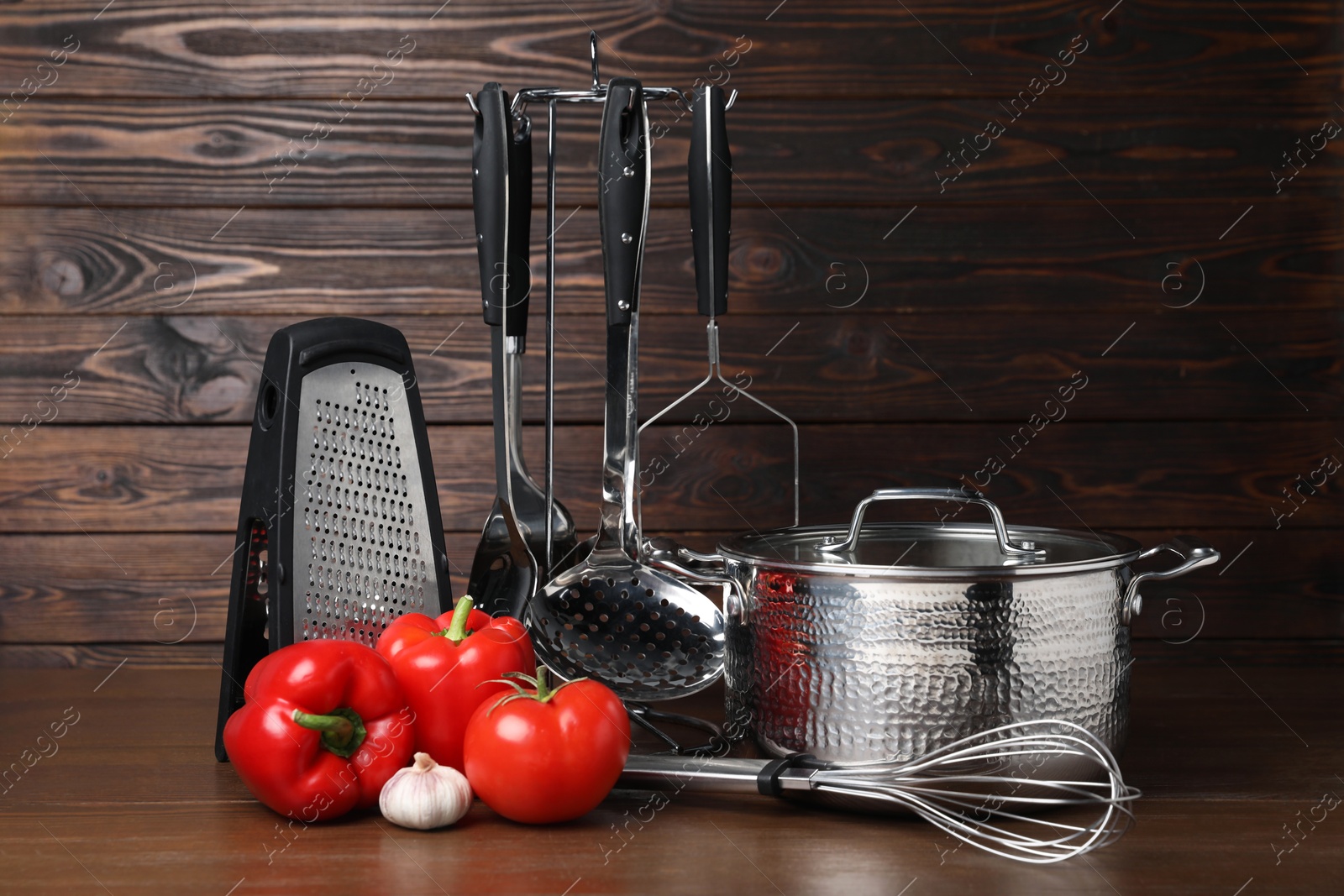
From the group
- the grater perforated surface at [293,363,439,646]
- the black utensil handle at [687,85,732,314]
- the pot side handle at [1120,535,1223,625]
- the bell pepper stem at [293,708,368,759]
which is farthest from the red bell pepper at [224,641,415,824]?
the pot side handle at [1120,535,1223,625]

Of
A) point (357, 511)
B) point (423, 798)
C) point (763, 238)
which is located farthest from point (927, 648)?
point (763, 238)

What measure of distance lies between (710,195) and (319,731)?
17.8 inches

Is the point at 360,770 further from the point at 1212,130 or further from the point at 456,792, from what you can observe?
the point at 1212,130

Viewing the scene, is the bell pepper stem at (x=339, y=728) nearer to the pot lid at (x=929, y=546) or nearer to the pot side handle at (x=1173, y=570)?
the pot lid at (x=929, y=546)

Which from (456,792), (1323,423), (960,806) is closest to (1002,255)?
(1323,423)

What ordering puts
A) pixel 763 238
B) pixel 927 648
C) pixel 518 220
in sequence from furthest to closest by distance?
pixel 763 238 < pixel 518 220 < pixel 927 648

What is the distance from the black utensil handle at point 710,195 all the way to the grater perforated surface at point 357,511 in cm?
25

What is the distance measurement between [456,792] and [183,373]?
0.61 meters

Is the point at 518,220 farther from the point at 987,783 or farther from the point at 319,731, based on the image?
the point at 987,783

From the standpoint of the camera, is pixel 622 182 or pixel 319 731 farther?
pixel 622 182

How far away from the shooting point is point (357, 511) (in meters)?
0.88

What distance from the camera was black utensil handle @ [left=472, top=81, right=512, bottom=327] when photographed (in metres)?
0.88

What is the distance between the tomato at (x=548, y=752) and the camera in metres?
0.70

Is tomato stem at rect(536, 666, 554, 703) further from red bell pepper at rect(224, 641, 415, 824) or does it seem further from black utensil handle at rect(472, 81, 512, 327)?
black utensil handle at rect(472, 81, 512, 327)
